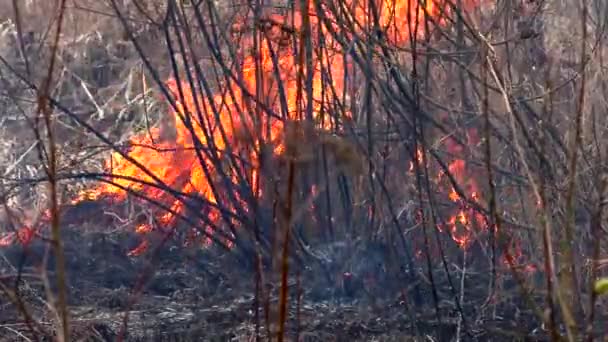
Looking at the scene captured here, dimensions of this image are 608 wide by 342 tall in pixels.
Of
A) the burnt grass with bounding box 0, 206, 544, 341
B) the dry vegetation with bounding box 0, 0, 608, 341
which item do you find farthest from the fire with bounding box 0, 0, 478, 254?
the burnt grass with bounding box 0, 206, 544, 341

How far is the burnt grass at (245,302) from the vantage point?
4871mm

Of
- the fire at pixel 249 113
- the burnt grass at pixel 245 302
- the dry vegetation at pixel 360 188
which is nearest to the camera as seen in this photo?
the dry vegetation at pixel 360 188

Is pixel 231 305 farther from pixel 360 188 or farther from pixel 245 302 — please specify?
pixel 360 188

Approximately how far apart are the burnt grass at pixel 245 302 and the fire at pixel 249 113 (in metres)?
0.38

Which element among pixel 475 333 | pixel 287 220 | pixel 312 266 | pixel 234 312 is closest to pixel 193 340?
pixel 234 312

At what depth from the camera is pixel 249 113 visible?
423cm

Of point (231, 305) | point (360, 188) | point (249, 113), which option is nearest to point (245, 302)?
point (231, 305)

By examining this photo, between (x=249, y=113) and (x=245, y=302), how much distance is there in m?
1.60

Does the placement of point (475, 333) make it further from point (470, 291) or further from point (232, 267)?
point (232, 267)

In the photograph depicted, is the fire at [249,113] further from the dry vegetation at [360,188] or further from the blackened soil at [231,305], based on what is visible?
the blackened soil at [231,305]

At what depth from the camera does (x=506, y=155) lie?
5.36 m

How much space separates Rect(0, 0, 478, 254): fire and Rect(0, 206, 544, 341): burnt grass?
Result: 15.0 inches

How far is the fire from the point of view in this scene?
188 inches

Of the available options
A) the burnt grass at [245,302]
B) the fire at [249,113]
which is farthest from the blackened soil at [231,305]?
the fire at [249,113]
